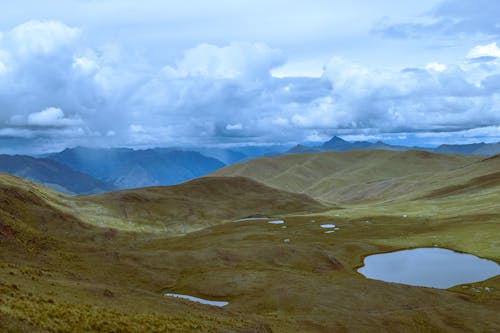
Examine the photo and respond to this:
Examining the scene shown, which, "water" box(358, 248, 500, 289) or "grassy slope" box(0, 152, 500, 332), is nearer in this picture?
"grassy slope" box(0, 152, 500, 332)

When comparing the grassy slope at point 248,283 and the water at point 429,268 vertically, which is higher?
the grassy slope at point 248,283

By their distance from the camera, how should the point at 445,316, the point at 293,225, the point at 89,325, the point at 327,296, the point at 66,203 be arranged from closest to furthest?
the point at 89,325, the point at 445,316, the point at 327,296, the point at 293,225, the point at 66,203

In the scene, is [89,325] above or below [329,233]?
above

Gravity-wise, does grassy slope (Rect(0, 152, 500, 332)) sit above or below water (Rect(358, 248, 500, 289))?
above

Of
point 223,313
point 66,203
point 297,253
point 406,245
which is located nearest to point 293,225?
point 406,245

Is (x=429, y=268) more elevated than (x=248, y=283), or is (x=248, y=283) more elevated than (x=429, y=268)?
(x=248, y=283)

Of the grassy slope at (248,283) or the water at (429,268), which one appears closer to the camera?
the grassy slope at (248,283)

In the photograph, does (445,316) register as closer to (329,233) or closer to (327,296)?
(327,296)

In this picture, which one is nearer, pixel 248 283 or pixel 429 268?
pixel 248 283
